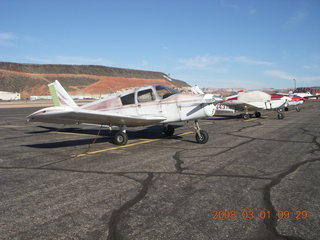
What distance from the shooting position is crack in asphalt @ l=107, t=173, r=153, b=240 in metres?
3.08

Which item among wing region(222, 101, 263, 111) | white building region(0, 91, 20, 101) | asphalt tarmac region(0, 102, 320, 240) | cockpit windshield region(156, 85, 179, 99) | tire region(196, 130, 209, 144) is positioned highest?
white building region(0, 91, 20, 101)

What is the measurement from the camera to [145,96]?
9.73m

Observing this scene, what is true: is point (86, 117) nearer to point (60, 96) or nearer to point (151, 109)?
point (151, 109)

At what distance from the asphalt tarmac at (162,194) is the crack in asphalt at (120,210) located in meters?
0.01

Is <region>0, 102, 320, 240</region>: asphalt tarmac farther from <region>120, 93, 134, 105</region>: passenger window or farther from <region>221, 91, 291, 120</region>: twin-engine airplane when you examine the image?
<region>221, 91, 291, 120</region>: twin-engine airplane

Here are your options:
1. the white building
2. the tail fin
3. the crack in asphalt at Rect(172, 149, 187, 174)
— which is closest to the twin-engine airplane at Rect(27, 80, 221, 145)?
the crack in asphalt at Rect(172, 149, 187, 174)

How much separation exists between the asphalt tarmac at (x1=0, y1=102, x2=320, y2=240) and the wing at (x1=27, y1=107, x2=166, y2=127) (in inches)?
48.9

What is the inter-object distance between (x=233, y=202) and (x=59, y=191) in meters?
3.17

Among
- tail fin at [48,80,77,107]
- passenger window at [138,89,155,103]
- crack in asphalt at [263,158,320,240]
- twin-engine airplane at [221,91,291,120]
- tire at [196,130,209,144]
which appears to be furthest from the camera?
twin-engine airplane at [221,91,291,120]

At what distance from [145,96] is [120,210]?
6408mm

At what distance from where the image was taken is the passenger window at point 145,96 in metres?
9.68

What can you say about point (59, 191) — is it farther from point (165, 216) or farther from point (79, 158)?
point (79, 158)

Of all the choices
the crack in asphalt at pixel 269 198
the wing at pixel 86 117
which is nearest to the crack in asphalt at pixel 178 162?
the crack in asphalt at pixel 269 198

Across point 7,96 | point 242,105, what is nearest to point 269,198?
point 242,105
